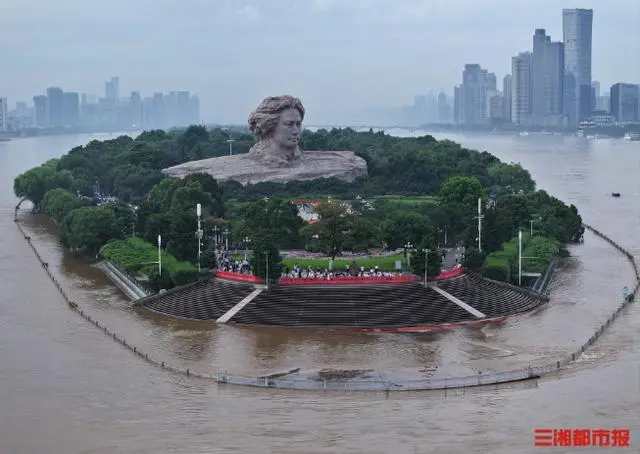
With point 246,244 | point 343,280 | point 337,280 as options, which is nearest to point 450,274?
point 343,280

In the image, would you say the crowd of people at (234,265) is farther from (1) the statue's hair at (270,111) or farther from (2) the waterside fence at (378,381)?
(1) the statue's hair at (270,111)

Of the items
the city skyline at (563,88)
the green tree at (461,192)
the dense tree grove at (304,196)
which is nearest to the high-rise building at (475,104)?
the city skyline at (563,88)

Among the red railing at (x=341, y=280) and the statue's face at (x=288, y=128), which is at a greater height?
the statue's face at (x=288, y=128)

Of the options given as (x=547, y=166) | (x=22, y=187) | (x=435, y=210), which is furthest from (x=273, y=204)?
(x=547, y=166)

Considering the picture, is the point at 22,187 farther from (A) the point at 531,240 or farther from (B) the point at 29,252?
(A) the point at 531,240

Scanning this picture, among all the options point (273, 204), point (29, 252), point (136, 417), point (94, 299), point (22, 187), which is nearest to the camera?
point (136, 417)
